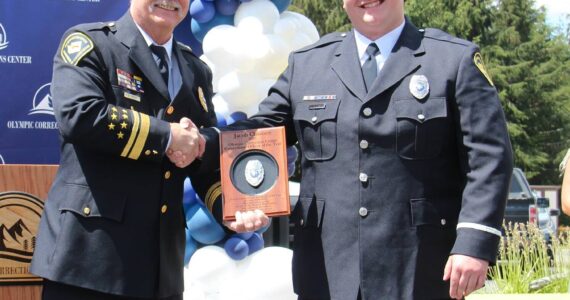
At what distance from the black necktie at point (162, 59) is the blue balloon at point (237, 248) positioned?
2.19 meters

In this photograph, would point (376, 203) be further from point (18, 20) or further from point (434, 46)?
point (18, 20)

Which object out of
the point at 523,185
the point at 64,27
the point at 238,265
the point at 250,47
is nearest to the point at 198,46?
the point at 250,47

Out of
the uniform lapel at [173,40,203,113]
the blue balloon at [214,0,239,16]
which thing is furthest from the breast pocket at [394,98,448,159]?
the blue balloon at [214,0,239,16]

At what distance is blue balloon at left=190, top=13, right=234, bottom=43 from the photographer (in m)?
5.09

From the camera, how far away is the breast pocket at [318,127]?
274cm

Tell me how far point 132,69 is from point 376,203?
1.01 meters

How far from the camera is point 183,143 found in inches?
107

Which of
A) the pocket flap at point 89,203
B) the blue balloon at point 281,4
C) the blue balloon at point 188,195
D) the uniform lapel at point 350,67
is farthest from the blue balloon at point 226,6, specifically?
the pocket flap at point 89,203

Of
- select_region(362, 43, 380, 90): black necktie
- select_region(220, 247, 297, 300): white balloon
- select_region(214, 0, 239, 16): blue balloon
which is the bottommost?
select_region(220, 247, 297, 300): white balloon

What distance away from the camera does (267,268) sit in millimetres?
4926

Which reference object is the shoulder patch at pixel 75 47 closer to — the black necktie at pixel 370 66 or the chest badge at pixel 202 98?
the chest badge at pixel 202 98

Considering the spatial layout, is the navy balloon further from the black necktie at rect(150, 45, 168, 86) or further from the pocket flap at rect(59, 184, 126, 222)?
the pocket flap at rect(59, 184, 126, 222)

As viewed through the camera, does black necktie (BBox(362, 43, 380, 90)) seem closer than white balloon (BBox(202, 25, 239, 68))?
Yes

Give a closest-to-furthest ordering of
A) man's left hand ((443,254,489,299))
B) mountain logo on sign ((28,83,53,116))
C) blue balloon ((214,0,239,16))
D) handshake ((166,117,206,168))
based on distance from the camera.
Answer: man's left hand ((443,254,489,299)) → handshake ((166,117,206,168)) → mountain logo on sign ((28,83,53,116)) → blue balloon ((214,0,239,16))
